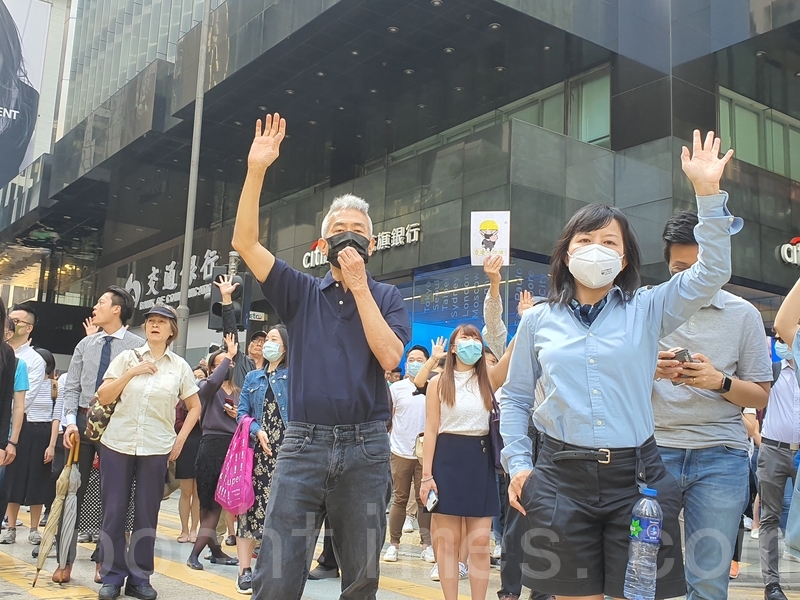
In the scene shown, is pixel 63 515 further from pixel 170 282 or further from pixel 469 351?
pixel 170 282


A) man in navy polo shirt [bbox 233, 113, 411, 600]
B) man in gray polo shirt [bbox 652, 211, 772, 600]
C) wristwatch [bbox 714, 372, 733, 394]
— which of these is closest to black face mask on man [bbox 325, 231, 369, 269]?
man in navy polo shirt [bbox 233, 113, 411, 600]

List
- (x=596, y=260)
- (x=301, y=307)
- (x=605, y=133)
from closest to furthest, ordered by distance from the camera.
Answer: (x=596, y=260) → (x=301, y=307) → (x=605, y=133)

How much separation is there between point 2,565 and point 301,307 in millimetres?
4827

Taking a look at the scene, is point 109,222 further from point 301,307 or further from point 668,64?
point 301,307

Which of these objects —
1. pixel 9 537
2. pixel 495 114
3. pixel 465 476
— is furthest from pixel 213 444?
pixel 495 114

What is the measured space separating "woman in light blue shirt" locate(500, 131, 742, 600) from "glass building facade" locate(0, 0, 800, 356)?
41.2 feet

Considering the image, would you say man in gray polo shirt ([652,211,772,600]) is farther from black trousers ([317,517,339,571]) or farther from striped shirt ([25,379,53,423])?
striped shirt ([25,379,53,423])

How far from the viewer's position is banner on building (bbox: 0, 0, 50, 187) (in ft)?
61.6

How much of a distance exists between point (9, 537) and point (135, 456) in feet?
10.8

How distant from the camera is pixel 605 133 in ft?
56.4

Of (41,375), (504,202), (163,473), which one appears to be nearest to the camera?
(163,473)

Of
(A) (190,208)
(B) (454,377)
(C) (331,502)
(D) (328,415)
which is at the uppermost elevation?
(A) (190,208)

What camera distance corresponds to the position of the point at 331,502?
3.25m

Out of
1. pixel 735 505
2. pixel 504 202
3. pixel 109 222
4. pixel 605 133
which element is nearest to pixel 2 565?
pixel 735 505
